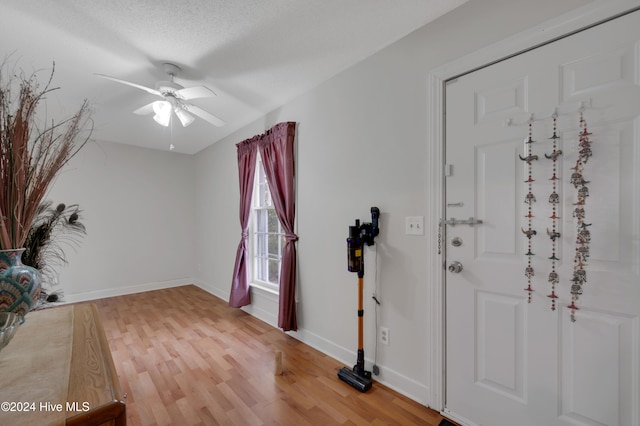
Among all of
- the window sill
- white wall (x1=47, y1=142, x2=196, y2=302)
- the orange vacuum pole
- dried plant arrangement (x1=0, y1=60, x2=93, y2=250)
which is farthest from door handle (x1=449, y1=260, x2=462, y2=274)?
white wall (x1=47, y1=142, x2=196, y2=302)

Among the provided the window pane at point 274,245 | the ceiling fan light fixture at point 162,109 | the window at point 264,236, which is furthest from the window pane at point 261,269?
the ceiling fan light fixture at point 162,109

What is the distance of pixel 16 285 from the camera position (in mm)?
754

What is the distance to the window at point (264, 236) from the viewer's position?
3303mm

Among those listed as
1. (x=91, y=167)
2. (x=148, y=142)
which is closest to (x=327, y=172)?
(x=148, y=142)

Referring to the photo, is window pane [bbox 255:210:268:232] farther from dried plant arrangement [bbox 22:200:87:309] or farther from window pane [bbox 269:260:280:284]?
dried plant arrangement [bbox 22:200:87:309]

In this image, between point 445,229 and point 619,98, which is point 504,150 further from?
point 445,229

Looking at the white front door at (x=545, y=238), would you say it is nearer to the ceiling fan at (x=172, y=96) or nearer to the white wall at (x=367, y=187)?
the white wall at (x=367, y=187)

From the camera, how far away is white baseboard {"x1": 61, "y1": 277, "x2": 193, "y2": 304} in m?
4.02

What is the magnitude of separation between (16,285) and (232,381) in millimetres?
1690

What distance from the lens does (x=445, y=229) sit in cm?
167

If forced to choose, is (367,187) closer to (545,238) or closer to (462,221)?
(462,221)

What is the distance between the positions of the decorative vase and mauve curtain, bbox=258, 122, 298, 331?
6.61ft

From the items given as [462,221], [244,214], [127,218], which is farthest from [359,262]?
[127,218]

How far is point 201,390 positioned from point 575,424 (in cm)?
221
